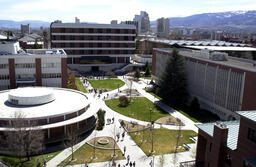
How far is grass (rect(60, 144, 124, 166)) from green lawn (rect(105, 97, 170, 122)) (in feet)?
47.8

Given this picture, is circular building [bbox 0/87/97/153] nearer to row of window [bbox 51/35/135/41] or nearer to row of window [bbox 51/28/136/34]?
row of window [bbox 51/35/135/41]

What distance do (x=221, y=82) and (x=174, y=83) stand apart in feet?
38.3

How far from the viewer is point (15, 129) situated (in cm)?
3189

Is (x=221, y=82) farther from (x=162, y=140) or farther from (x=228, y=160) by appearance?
(x=228, y=160)

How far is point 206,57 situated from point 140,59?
5333 cm

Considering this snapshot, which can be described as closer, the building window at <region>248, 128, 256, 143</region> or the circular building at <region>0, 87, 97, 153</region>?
the building window at <region>248, 128, 256, 143</region>

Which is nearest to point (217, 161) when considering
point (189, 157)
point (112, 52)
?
point (189, 157)

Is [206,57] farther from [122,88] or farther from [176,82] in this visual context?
[122,88]

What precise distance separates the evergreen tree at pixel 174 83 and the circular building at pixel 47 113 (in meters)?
20.2

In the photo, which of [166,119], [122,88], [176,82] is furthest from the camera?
[122,88]

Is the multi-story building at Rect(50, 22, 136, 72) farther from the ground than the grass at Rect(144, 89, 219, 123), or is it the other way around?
the multi-story building at Rect(50, 22, 136, 72)

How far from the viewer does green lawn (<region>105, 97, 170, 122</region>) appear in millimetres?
49844

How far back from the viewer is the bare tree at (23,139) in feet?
102

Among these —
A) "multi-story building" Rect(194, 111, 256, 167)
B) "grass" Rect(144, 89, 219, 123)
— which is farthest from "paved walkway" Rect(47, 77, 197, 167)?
"multi-story building" Rect(194, 111, 256, 167)
